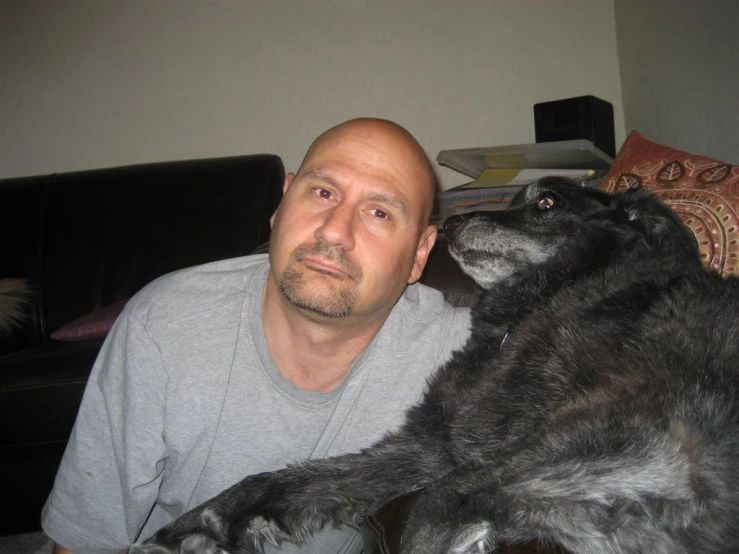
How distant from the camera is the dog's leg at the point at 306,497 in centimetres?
110

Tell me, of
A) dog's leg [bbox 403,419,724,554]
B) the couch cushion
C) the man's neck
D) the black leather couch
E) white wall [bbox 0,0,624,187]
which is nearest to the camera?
dog's leg [bbox 403,419,724,554]

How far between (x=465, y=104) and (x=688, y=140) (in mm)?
1393

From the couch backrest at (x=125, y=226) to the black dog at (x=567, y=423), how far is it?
5.97ft

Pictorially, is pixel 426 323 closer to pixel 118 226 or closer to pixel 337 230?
pixel 337 230

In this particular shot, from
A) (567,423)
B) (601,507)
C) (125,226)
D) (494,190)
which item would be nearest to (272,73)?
(125,226)

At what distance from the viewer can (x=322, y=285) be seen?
1187 millimetres

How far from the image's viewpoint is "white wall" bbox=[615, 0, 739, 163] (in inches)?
91.7

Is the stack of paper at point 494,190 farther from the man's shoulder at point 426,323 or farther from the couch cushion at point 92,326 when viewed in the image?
the couch cushion at point 92,326

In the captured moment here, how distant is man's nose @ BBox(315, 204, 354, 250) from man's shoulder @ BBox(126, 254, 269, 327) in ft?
1.04

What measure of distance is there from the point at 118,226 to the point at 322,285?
2421 millimetres

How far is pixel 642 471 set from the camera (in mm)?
875

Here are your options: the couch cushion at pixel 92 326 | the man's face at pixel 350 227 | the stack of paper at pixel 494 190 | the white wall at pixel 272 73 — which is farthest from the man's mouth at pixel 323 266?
the white wall at pixel 272 73

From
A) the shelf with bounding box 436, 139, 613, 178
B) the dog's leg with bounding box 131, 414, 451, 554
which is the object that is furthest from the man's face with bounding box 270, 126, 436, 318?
the shelf with bounding box 436, 139, 613, 178

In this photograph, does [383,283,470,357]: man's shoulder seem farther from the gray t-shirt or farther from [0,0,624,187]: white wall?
[0,0,624,187]: white wall
